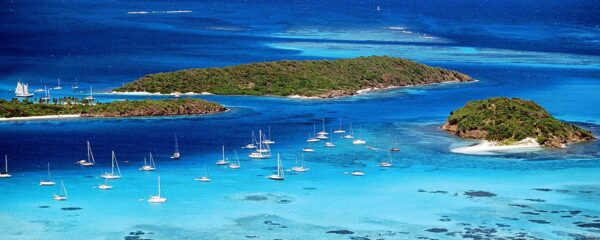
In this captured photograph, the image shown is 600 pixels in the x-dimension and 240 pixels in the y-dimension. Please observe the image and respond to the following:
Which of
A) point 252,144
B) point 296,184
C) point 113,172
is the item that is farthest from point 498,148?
point 113,172

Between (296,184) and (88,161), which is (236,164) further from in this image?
(88,161)

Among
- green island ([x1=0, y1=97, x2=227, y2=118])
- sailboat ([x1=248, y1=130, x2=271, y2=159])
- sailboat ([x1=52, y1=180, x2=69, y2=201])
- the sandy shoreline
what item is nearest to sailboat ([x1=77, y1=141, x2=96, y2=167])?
sailboat ([x1=52, y1=180, x2=69, y2=201])

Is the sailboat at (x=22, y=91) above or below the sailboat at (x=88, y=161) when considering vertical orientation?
above

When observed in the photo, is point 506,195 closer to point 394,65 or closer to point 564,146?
point 564,146

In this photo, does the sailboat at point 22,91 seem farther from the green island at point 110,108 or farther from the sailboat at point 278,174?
the sailboat at point 278,174

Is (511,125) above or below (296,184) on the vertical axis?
above

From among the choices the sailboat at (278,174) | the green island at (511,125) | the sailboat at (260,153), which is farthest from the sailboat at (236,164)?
the green island at (511,125)

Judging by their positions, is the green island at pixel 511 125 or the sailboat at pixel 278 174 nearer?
the sailboat at pixel 278 174
